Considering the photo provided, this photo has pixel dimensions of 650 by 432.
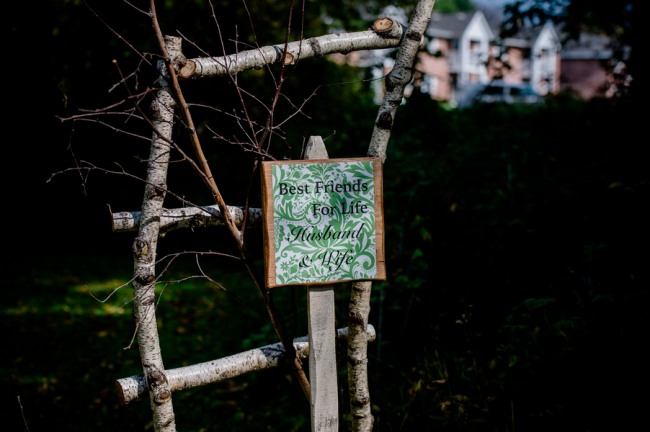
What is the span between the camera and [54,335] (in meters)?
5.52

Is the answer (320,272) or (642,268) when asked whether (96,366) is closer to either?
(320,272)

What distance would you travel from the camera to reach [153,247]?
223 centimetres

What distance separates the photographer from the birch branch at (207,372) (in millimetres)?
2221

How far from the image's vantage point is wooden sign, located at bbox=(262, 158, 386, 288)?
2189 millimetres

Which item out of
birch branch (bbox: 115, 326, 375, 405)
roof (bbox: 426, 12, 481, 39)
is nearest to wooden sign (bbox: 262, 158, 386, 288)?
birch branch (bbox: 115, 326, 375, 405)

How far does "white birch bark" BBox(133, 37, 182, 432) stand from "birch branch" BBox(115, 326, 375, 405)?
1.5 inches

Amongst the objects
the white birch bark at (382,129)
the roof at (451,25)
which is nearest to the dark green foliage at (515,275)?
the white birch bark at (382,129)

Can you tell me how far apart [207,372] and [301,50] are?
1.35 m

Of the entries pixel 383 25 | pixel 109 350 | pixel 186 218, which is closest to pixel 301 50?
pixel 383 25

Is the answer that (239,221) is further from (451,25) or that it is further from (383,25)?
(451,25)

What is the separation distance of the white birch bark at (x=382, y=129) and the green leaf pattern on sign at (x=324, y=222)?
0.51ft

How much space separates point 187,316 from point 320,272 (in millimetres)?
4370

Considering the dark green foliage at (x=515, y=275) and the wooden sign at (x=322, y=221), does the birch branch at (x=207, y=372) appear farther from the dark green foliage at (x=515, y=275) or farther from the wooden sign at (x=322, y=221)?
the dark green foliage at (x=515, y=275)

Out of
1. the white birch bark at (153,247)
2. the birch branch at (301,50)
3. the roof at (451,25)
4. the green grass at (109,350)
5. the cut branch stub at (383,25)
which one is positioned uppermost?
the roof at (451,25)
